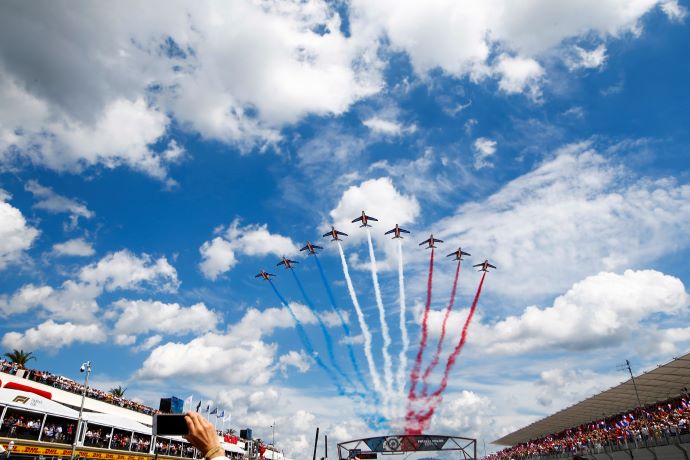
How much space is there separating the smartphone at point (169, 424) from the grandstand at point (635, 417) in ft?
113

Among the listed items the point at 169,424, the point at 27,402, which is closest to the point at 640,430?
the point at 169,424

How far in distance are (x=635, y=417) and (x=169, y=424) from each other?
6200 cm

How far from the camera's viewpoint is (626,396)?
5031 centimetres

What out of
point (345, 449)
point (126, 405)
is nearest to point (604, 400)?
point (345, 449)

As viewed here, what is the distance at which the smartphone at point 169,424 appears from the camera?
5688 mm

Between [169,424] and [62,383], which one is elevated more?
[62,383]

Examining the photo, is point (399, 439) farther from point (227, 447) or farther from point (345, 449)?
point (227, 447)

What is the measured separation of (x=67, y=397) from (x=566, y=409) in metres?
58.5

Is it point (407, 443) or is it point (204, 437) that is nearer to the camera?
point (204, 437)

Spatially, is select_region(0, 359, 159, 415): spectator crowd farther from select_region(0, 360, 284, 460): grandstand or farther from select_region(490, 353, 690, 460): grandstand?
select_region(490, 353, 690, 460): grandstand

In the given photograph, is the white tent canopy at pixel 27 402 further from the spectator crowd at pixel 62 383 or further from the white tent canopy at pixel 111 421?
the spectator crowd at pixel 62 383

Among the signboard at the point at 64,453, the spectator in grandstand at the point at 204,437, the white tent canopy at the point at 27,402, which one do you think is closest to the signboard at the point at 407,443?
the signboard at the point at 64,453

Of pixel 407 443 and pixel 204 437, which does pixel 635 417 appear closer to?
pixel 407 443

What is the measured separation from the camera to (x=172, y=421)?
5.89m
